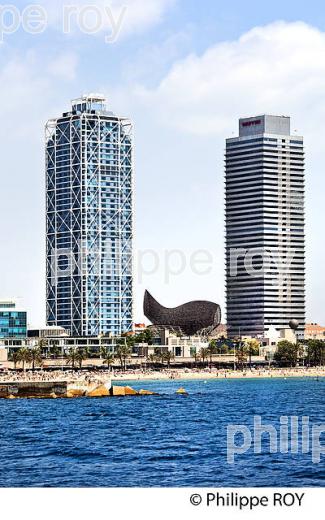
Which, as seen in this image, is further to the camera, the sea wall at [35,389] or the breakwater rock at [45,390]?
the sea wall at [35,389]

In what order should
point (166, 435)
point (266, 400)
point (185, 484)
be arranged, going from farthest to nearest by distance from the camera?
point (266, 400) → point (166, 435) → point (185, 484)

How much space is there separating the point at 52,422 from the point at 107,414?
612 inches

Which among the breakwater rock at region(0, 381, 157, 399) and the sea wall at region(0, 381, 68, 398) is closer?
the breakwater rock at region(0, 381, 157, 399)

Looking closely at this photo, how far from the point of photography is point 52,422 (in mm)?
127625

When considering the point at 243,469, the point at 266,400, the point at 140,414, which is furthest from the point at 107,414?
the point at 243,469

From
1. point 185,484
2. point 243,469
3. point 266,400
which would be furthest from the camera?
point 266,400

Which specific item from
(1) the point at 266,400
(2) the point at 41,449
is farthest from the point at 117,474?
(1) the point at 266,400

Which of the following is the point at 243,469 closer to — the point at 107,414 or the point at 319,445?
the point at 319,445

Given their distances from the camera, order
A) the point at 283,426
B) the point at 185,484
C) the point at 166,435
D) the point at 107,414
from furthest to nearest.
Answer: the point at 107,414
the point at 283,426
the point at 166,435
the point at 185,484

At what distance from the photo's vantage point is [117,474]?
7675 cm

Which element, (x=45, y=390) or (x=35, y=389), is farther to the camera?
(x=35, y=389)
